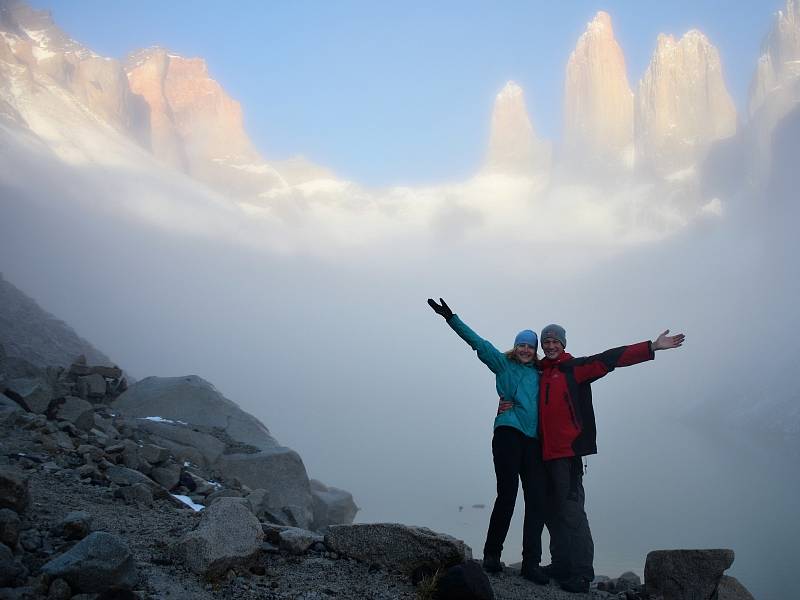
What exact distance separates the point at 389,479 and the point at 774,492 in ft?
53.9

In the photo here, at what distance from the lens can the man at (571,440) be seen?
4.82 metres

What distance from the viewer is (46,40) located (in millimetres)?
177750

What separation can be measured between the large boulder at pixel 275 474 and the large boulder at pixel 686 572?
16.3 ft

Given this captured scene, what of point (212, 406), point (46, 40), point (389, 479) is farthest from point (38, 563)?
point (46, 40)

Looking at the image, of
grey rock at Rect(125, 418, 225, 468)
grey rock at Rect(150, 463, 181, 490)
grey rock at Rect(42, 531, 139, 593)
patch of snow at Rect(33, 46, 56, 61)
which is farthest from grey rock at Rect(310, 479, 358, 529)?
patch of snow at Rect(33, 46, 56, 61)

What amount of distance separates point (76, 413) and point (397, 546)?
506 cm

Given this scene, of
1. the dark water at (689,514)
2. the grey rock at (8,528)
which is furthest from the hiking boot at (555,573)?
the dark water at (689,514)

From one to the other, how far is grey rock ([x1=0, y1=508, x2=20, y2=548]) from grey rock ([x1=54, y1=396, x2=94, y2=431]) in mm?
4179

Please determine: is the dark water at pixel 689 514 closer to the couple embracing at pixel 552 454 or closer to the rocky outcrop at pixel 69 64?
the couple embracing at pixel 552 454

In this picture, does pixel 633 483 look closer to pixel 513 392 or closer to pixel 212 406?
pixel 212 406

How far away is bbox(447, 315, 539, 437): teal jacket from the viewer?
490 cm

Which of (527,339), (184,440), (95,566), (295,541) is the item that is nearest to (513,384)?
(527,339)

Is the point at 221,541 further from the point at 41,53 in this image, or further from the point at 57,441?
the point at 41,53

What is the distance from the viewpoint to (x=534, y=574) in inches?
183
